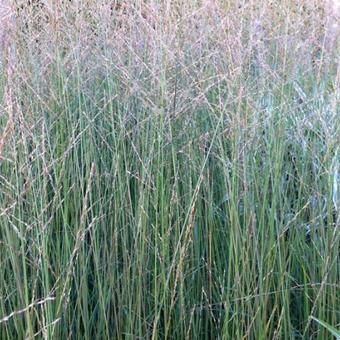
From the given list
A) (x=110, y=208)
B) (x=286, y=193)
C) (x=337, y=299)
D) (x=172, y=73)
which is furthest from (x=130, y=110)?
(x=337, y=299)

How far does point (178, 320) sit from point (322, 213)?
0.45 metres

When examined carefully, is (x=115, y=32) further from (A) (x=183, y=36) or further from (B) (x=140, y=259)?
(B) (x=140, y=259)

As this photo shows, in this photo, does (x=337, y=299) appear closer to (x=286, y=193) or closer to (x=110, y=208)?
(x=286, y=193)

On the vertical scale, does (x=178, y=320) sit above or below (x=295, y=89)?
below

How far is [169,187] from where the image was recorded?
1.84 meters

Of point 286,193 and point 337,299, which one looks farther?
point 286,193

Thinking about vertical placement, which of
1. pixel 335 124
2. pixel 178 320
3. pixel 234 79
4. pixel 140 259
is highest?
pixel 234 79

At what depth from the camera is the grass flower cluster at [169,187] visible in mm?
1639

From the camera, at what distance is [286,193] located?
188cm

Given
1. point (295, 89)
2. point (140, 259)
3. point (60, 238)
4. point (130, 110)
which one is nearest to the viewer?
point (140, 259)

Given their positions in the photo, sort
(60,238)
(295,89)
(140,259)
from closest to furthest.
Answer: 1. (140,259)
2. (60,238)
3. (295,89)

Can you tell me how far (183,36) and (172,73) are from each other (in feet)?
0.88

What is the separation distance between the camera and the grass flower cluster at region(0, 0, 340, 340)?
1.64 metres

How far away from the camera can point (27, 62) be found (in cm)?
217
